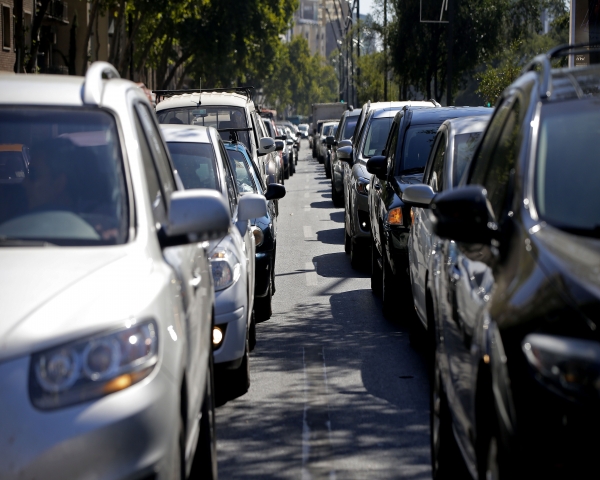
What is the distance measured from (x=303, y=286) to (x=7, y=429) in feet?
30.2

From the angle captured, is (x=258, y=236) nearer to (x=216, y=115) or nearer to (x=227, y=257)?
(x=227, y=257)

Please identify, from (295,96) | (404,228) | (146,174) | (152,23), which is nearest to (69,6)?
(152,23)

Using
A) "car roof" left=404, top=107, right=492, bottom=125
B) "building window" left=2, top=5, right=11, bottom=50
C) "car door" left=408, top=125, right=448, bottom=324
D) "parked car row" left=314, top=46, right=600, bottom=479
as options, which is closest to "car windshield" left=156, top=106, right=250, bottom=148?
"car roof" left=404, top=107, right=492, bottom=125

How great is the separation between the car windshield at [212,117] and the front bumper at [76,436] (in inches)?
471

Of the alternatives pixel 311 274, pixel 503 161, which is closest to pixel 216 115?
pixel 311 274

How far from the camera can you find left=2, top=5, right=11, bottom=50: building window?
41.7m

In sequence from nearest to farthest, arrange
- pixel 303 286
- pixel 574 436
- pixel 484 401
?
pixel 574 436, pixel 484 401, pixel 303 286

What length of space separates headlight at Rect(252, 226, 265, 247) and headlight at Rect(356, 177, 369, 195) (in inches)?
156

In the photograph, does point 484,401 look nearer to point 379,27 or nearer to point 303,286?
point 303,286

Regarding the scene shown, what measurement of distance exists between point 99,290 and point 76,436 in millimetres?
518

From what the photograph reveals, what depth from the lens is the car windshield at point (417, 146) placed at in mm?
11125

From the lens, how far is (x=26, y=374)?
3.17 m

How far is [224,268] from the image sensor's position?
7070 mm

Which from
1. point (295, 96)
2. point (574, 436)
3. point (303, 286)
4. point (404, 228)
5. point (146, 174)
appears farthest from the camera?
point (295, 96)
